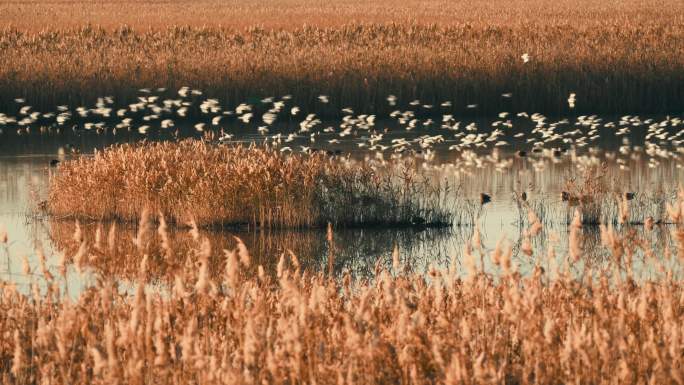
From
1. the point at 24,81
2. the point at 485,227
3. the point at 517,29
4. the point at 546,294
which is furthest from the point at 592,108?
the point at 546,294

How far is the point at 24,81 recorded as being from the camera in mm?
25734

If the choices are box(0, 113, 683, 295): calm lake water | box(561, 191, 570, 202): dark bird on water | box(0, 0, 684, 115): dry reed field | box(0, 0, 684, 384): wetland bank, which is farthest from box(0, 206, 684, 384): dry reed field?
box(0, 0, 684, 115): dry reed field

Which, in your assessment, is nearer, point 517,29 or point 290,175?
point 290,175

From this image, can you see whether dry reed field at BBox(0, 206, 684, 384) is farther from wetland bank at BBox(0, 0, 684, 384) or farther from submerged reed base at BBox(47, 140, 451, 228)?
submerged reed base at BBox(47, 140, 451, 228)

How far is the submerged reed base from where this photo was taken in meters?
13.7

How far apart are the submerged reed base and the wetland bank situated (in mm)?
26

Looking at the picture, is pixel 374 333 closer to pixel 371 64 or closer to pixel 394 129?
pixel 394 129

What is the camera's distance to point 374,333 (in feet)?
17.4

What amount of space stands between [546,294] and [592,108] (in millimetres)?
18299

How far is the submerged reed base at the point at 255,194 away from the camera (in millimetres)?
13719

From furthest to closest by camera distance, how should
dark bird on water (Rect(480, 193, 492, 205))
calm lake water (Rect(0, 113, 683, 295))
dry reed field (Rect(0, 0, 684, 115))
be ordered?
dry reed field (Rect(0, 0, 684, 115)) → dark bird on water (Rect(480, 193, 492, 205)) → calm lake water (Rect(0, 113, 683, 295))

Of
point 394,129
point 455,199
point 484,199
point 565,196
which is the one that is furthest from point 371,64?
point 565,196

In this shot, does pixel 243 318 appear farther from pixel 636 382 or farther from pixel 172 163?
pixel 172 163

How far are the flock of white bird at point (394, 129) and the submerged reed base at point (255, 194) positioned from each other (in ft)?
12.0
